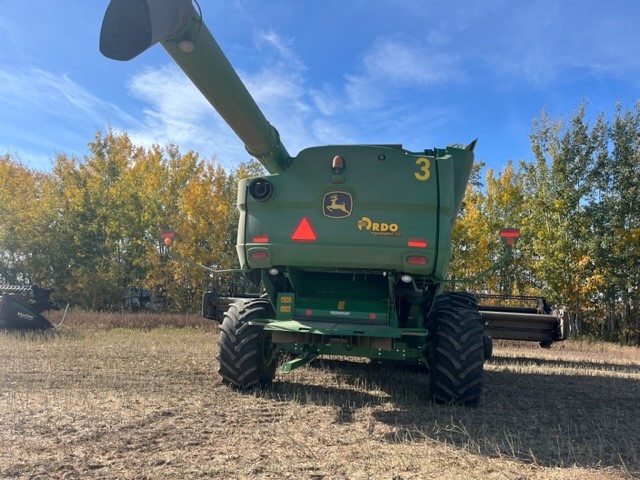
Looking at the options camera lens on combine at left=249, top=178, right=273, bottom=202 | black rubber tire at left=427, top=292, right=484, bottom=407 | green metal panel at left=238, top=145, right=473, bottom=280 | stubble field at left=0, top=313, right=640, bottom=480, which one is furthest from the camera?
A: camera lens on combine at left=249, top=178, right=273, bottom=202

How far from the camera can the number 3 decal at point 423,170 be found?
211 inches

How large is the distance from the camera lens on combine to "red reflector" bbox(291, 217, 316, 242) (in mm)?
464

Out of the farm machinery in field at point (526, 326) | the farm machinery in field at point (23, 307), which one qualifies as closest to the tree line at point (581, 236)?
the farm machinery in field at point (526, 326)

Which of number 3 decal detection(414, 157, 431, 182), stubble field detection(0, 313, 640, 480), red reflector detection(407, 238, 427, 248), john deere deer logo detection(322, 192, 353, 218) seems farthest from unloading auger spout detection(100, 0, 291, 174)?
stubble field detection(0, 313, 640, 480)

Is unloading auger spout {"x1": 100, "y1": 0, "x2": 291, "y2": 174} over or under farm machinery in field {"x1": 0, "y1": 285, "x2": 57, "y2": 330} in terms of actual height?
over

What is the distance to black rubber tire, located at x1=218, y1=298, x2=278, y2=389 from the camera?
555 cm

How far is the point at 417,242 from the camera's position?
17.1ft

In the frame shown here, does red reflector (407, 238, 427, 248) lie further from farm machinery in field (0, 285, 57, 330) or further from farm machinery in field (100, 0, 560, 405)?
farm machinery in field (0, 285, 57, 330)

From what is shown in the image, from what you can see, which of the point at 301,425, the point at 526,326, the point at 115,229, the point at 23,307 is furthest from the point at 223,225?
the point at 301,425

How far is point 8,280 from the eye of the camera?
23641 mm

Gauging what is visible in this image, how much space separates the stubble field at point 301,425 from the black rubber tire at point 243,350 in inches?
8.0

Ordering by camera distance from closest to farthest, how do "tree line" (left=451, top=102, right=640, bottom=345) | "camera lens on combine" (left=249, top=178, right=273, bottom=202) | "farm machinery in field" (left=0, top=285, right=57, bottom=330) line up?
"camera lens on combine" (left=249, top=178, right=273, bottom=202) → "farm machinery in field" (left=0, top=285, right=57, bottom=330) → "tree line" (left=451, top=102, right=640, bottom=345)

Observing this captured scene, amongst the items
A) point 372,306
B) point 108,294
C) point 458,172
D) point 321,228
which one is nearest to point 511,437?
point 372,306

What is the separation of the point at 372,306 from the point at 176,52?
3.24m
